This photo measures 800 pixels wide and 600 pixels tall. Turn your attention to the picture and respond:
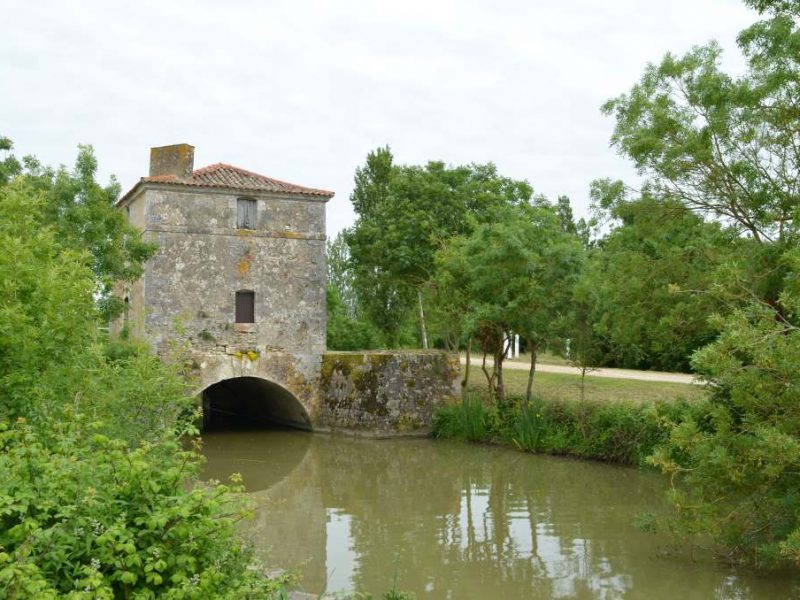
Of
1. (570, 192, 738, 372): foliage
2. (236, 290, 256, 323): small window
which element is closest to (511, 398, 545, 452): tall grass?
(570, 192, 738, 372): foliage

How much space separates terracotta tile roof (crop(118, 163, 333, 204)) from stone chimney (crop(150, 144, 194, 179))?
27 centimetres

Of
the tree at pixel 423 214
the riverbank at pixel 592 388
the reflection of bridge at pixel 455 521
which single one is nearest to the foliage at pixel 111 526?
the reflection of bridge at pixel 455 521

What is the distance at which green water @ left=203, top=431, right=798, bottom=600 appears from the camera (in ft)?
34.0

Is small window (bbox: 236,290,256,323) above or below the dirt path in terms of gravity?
above

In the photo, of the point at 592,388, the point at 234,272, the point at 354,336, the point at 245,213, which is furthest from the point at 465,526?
the point at 354,336

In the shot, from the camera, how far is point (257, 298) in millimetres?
24000

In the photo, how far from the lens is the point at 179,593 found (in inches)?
175

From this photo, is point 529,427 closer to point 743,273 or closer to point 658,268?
point 658,268

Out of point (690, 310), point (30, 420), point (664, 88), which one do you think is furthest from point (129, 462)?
point (664, 88)

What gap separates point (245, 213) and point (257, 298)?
7.90ft

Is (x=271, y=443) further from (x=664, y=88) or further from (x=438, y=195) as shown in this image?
(x=664, y=88)

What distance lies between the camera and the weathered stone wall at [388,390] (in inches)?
926

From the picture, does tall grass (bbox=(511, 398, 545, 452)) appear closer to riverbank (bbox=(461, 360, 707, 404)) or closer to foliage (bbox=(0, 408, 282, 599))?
riverbank (bbox=(461, 360, 707, 404))

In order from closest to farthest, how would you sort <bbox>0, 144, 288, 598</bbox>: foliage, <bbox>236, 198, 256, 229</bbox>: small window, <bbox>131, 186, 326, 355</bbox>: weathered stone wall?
<bbox>0, 144, 288, 598</bbox>: foliage → <bbox>131, 186, 326, 355</bbox>: weathered stone wall → <bbox>236, 198, 256, 229</bbox>: small window
